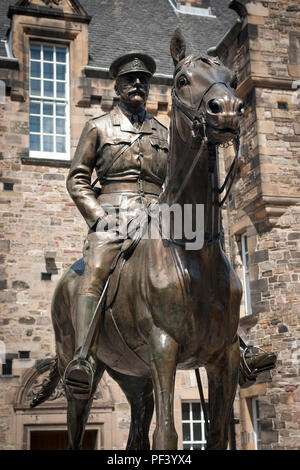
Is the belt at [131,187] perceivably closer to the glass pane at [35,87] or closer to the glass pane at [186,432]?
the glass pane at [186,432]

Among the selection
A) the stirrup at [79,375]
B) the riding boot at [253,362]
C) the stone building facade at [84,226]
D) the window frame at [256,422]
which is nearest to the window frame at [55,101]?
the stone building facade at [84,226]

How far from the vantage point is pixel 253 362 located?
4.65 metres

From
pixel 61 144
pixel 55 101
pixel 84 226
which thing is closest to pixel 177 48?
pixel 84 226

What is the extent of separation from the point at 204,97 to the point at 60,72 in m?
13.0

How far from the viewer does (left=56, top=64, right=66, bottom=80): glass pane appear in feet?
53.4

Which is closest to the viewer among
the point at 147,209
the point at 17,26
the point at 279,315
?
the point at 147,209

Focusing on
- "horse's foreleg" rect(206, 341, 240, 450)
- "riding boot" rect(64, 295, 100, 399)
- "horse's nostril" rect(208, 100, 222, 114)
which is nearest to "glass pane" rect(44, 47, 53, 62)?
"riding boot" rect(64, 295, 100, 399)

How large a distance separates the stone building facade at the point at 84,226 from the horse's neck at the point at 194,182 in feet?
32.8

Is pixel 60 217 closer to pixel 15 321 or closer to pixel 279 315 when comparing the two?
pixel 15 321

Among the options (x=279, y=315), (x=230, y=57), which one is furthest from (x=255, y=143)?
(x=279, y=315)

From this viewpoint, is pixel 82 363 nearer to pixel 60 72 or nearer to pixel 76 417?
pixel 76 417

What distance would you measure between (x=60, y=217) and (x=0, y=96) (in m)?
3.00

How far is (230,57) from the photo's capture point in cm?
1631
